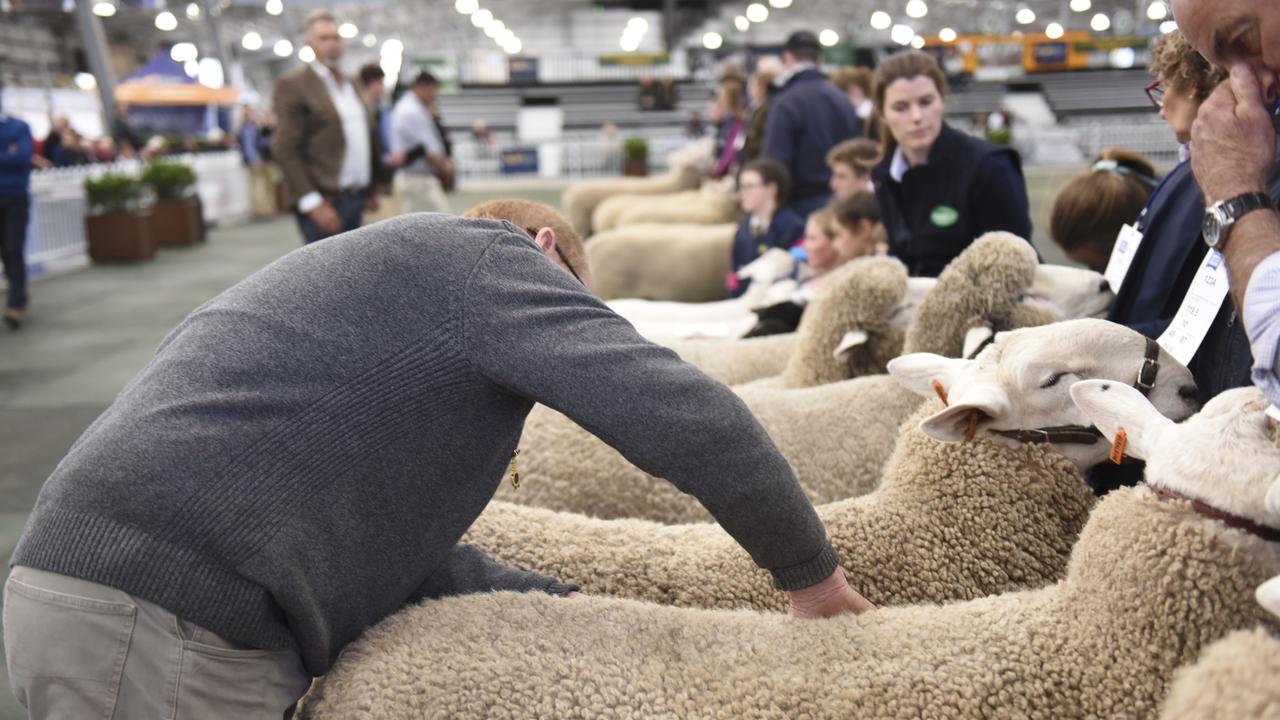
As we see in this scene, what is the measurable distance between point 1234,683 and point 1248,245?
0.51 m

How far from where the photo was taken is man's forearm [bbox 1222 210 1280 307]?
4.00ft

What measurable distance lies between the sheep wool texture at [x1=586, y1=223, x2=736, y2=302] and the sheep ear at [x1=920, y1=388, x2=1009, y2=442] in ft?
15.1

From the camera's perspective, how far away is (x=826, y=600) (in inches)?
58.6

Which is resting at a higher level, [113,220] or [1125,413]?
[1125,413]

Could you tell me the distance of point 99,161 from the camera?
15.4m

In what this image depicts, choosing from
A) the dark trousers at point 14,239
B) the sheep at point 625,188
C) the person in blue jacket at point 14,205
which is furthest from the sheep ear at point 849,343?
the dark trousers at point 14,239

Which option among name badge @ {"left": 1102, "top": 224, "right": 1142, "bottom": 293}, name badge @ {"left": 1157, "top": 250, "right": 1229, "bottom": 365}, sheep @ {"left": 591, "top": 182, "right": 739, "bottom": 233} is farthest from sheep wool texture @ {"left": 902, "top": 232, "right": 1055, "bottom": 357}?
sheep @ {"left": 591, "top": 182, "right": 739, "bottom": 233}

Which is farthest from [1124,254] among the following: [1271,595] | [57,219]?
[57,219]

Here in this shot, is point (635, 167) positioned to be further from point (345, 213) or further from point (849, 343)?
point (849, 343)

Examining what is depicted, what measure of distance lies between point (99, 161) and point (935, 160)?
49.4 ft

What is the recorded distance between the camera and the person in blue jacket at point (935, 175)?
3.28 meters

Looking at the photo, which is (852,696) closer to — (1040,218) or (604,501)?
(604,501)

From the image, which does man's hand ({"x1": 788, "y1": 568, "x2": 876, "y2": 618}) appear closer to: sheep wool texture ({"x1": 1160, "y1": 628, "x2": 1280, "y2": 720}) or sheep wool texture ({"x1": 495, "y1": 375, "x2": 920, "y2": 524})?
sheep wool texture ({"x1": 1160, "y1": 628, "x2": 1280, "y2": 720})

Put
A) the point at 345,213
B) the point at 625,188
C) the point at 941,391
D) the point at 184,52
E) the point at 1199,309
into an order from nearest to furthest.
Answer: the point at 1199,309 → the point at 941,391 → the point at 345,213 → the point at 625,188 → the point at 184,52
